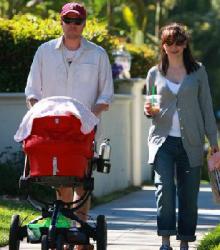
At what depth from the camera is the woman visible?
26.6 feet

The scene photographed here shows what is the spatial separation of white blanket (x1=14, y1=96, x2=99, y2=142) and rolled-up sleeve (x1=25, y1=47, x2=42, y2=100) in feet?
2.25

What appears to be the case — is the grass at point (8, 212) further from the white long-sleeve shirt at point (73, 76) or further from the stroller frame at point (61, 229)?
the white long-sleeve shirt at point (73, 76)

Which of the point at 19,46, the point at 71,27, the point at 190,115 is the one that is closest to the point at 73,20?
the point at 71,27

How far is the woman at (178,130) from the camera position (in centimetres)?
812

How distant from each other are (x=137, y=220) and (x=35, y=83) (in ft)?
11.9

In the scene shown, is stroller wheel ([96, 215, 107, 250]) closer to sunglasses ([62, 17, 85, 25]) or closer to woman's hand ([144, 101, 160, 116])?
woman's hand ([144, 101, 160, 116])

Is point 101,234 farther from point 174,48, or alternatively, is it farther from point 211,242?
point 174,48

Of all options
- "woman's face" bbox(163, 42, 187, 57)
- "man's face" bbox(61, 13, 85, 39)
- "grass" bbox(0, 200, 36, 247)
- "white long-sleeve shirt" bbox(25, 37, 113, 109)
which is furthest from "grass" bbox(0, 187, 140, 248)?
"woman's face" bbox(163, 42, 187, 57)

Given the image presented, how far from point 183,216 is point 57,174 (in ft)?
4.88

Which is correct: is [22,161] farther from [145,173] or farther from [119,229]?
[145,173]

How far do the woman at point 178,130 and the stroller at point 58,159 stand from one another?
853 mm

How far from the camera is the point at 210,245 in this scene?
8484 millimetres

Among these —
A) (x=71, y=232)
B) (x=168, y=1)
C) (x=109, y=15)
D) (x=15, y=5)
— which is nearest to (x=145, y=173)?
(x=15, y=5)

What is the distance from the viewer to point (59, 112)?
7.29m
